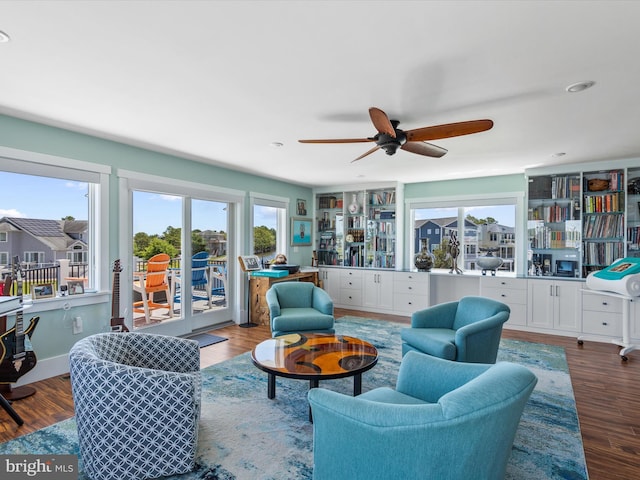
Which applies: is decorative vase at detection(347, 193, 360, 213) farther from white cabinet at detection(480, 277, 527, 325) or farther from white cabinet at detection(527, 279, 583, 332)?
white cabinet at detection(527, 279, 583, 332)

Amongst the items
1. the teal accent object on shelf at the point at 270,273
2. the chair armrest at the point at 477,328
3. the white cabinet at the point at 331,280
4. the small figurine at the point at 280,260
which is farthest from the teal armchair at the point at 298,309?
the white cabinet at the point at 331,280

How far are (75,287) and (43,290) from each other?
0.27 meters

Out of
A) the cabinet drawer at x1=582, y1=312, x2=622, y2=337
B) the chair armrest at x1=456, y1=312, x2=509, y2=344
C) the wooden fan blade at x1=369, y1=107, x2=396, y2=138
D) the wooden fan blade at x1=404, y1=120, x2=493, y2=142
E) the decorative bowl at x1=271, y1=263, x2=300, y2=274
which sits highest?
the wooden fan blade at x1=369, y1=107, x2=396, y2=138

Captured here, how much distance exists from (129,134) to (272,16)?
2562 millimetres

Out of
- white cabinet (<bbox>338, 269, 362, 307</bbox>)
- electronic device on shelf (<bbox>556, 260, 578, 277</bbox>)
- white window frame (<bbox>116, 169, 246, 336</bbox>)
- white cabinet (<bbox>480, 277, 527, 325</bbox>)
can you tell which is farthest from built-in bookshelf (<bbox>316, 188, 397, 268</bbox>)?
electronic device on shelf (<bbox>556, 260, 578, 277</bbox>)

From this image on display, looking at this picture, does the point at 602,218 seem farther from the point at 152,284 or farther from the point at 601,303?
the point at 152,284

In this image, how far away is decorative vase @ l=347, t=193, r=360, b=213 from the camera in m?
6.96

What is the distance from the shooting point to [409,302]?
20.2 ft

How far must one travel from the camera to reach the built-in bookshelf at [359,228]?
6766 millimetres

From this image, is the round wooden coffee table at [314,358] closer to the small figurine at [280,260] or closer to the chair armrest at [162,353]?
the chair armrest at [162,353]

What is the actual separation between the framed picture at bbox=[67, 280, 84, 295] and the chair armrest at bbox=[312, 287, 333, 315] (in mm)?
2516

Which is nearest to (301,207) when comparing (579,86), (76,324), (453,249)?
(453,249)

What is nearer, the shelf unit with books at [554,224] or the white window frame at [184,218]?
the white window frame at [184,218]

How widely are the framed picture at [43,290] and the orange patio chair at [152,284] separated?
844 mm
